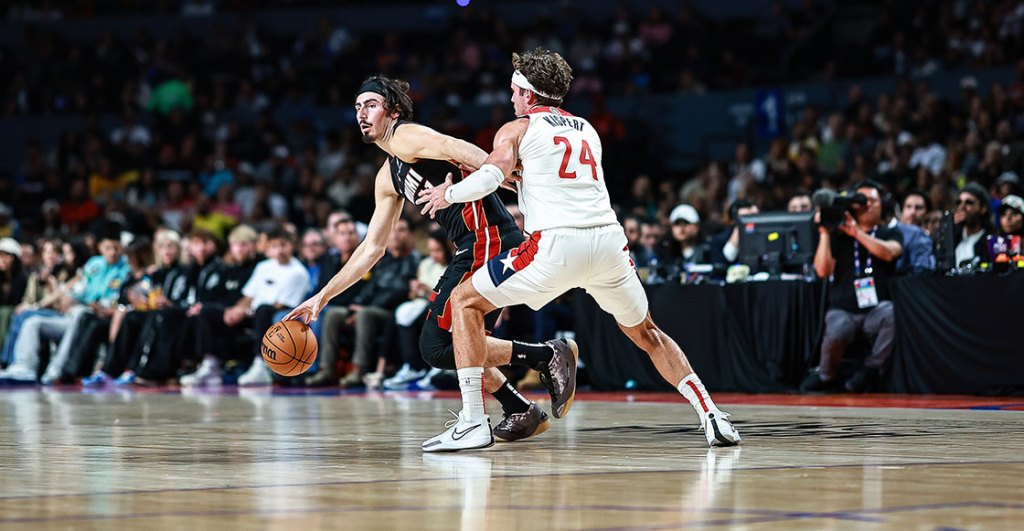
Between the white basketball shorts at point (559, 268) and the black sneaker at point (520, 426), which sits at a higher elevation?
the white basketball shorts at point (559, 268)

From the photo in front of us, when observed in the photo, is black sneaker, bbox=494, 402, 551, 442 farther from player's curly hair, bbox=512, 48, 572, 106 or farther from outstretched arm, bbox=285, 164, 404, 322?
player's curly hair, bbox=512, 48, 572, 106

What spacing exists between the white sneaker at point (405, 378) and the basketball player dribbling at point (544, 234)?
6505 millimetres

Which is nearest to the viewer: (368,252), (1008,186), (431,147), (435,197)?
(435,197)

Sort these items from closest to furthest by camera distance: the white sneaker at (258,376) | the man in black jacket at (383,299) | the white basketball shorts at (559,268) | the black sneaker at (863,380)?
the white basketball shorts at (559,268), the black sneaker at (863,380), the man in black jacket at (383,299), the white sneaker at (258,376)

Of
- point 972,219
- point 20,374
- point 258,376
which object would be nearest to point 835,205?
point 972,219

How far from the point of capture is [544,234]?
6.45 metres

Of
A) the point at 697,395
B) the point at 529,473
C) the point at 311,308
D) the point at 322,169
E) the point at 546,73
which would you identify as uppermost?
the point at 322,169

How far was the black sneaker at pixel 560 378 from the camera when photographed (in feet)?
24.0

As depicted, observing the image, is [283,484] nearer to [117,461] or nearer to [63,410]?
[117,461]

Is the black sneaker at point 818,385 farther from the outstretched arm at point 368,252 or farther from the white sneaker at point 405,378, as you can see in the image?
the outstretched arm at point 368,252

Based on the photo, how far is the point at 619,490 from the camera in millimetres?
4902

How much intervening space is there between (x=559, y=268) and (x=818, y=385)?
214 inches

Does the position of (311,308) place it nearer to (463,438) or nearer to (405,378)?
(463,438)

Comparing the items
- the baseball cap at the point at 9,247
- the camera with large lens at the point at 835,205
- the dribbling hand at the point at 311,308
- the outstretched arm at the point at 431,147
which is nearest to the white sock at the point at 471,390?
the dribbling hand at the point at 311,308
